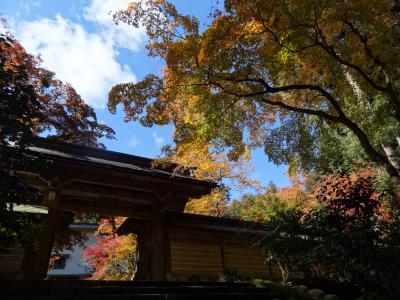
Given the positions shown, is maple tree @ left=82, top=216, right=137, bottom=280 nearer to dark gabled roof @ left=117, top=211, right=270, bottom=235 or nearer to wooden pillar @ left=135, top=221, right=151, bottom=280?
dark gabled roof @ left=117, top=211, right=270, bottom=235

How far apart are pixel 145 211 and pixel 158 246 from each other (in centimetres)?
138

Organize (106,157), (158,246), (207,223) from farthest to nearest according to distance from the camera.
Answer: (106,157)
(207,223)
(158,246)

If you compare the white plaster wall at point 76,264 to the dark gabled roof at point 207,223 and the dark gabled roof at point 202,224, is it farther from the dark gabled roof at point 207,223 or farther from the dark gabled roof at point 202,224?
the dark gabled roof at point 207,223

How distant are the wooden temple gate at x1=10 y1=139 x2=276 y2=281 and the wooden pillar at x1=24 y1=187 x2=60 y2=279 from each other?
23 mm

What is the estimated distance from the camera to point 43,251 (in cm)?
855

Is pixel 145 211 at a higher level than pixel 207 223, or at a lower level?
higher

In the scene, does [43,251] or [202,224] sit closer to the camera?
[43,251]

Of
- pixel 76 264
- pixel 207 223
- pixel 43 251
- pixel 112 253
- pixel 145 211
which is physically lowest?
pixel 43 251

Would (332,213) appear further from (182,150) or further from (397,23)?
(397,23)

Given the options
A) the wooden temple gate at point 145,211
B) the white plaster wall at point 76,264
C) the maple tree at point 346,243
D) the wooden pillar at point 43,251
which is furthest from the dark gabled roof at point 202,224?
the white plaster wall at point 76,264

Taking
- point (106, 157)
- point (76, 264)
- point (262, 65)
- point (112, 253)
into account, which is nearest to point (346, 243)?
point (262, 65)

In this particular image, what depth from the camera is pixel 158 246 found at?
1056cm

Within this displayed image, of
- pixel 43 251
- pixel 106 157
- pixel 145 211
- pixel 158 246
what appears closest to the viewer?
pixel 43 251

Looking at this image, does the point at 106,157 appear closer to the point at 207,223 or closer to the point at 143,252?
the point at 143,252
